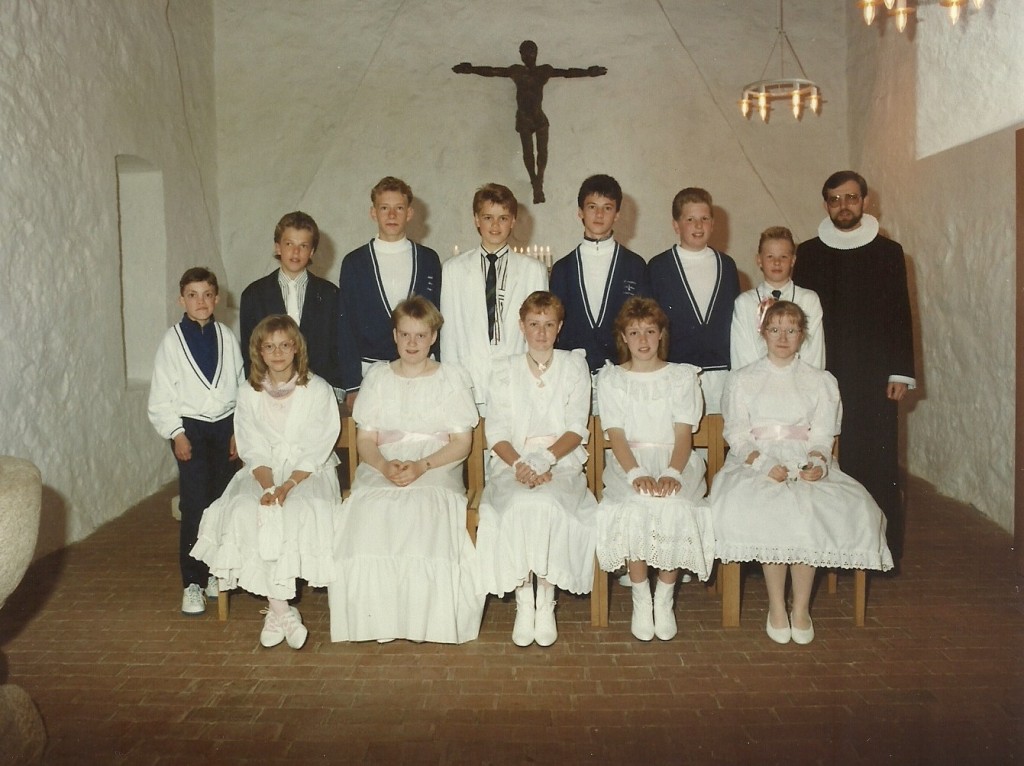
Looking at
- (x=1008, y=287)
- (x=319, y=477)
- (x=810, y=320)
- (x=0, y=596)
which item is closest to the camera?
(x=0, y=596)

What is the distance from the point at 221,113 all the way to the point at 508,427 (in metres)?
5.06

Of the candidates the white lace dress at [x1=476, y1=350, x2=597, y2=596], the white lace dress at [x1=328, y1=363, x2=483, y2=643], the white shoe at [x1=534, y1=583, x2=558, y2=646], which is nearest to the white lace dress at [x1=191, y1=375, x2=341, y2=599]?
the white lace dress at [x1=328, y1=363, x2=483, y2=643]

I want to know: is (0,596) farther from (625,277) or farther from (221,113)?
(221,113)

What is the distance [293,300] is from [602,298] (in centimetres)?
142

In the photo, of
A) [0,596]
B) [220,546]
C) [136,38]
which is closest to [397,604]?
[220,546]

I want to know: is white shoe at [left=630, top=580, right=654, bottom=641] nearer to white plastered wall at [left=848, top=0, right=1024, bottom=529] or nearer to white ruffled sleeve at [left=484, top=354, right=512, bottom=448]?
white ruffled sleeve at [left=484, top=354, right=512, bottom=448]

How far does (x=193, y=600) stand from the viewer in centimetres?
370

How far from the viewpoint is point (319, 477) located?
360cm

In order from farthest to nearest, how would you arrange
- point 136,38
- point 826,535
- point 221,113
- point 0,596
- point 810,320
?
point 221,113, point 136,38, point 810,320, point 826,535, point 0,596

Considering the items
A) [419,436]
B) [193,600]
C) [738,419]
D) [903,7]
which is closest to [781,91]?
[903,7]

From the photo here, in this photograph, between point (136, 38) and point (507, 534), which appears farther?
point (136, 38)

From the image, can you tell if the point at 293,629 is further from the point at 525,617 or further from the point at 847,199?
the point at 847,199

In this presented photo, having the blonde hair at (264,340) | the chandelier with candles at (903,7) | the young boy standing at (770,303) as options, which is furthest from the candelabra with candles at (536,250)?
the blonde hair at (264,340)

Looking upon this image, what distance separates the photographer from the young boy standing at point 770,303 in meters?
3.78
